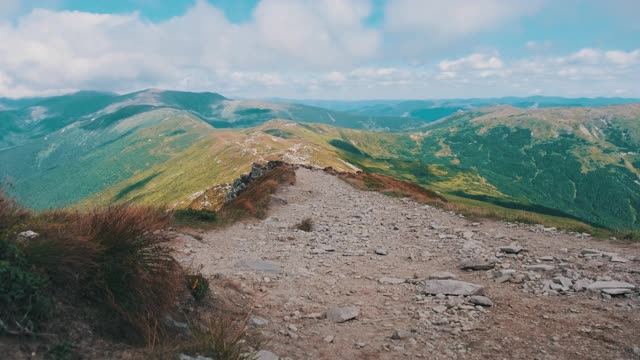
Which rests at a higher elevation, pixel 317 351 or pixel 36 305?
pixel 36 305

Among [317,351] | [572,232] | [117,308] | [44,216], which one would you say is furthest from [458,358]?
[572,232]

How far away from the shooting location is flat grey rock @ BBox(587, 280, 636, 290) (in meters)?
11.1

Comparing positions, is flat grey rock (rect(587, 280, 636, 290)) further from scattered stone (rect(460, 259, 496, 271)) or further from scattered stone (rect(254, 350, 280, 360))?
scattered stone (rect(254, 350, 280, 360))

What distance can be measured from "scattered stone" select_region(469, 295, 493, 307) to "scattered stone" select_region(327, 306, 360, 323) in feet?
10.5

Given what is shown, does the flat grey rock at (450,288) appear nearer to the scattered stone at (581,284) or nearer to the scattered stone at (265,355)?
the scattered stone at (581,284)

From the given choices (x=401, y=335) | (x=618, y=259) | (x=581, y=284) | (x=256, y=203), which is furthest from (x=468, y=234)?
(x=256, y=203)

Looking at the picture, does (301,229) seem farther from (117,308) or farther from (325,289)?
(117,308)

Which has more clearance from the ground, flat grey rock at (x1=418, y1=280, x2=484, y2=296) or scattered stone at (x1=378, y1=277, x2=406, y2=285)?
flat grey rock at (x1=418, y1=280, x2=484, y2=296)

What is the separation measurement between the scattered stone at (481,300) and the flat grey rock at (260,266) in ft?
21.6

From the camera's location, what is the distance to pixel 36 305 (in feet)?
18.4

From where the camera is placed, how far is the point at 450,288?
1186cm

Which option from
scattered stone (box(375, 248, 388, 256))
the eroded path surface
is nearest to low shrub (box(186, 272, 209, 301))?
the eroded path surface

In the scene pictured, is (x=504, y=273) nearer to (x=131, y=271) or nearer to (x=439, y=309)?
(x=439, y=309)

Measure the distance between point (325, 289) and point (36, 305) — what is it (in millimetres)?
8392
